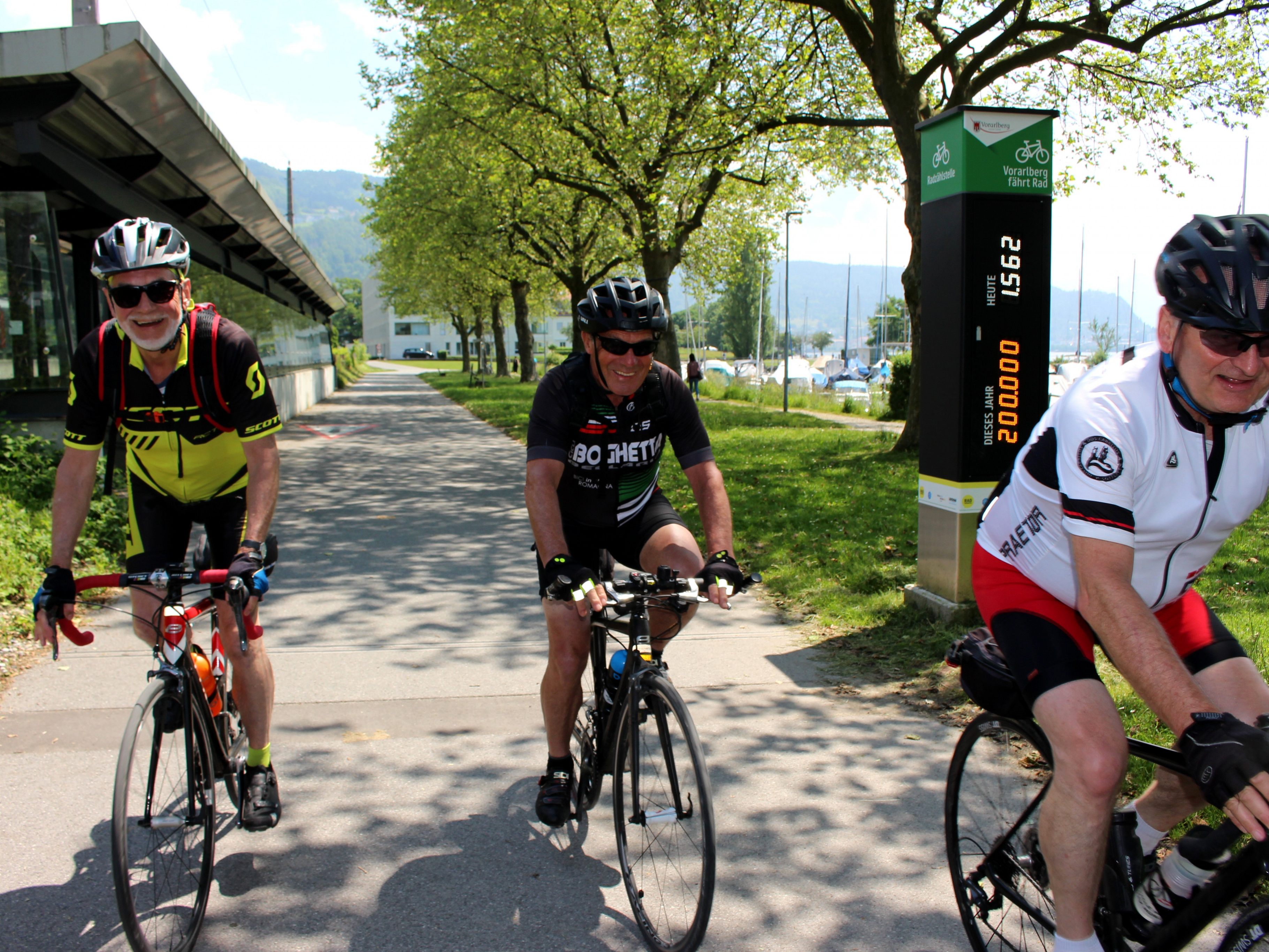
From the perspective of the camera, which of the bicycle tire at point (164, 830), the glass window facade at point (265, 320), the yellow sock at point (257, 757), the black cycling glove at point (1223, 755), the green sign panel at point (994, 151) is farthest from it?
the glass window facade at point (265, 320)

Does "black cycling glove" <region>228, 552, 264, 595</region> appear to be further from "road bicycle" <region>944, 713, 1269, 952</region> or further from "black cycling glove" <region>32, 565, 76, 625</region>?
"road bicycle" <region>944, 713, 1269, 952</region>

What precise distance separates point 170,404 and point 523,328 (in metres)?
38.2

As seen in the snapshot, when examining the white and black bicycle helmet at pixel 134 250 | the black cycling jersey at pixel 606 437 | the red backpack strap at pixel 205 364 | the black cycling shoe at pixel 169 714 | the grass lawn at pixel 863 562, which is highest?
the white and black bicycle helmet at pixel 134 250

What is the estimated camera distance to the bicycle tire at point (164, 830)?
2775mm

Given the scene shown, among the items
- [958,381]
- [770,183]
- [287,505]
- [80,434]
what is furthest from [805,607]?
[770,183]

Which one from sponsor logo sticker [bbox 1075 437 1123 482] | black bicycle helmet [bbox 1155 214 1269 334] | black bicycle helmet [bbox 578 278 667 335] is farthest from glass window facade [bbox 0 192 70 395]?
black bicycle helmet [bbox 1155 214 1269 334]

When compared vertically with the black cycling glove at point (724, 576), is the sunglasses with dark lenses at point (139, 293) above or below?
above

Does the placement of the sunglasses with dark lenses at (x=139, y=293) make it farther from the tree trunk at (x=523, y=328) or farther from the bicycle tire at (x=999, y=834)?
the tree trunk at (x=523, y=328)

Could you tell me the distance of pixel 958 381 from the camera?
20.1 ft

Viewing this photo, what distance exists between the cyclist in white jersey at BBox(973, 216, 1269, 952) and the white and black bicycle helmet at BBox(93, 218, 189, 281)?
264 cm

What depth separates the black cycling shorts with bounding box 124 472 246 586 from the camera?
11.6 feet

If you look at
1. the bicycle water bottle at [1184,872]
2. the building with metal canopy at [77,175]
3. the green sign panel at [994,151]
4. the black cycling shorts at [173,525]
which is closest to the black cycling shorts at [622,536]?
the black cycling shorts at [173,525]

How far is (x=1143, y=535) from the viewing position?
233cm

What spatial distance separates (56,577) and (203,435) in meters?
0.69
